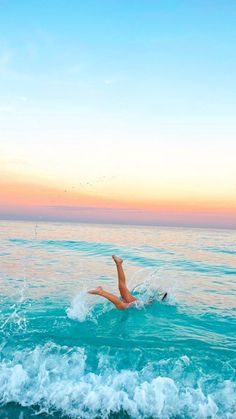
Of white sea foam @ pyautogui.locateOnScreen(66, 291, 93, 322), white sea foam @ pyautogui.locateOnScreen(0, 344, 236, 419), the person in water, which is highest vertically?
the person in water

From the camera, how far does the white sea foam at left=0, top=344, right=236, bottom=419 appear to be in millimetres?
5707

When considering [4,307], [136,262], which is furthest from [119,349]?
[136,262]

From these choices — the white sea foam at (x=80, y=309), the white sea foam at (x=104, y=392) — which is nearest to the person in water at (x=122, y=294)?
the white sea foam at (x=80, y=309)

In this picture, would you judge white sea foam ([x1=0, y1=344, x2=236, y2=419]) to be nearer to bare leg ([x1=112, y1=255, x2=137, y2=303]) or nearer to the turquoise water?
the turquoise water

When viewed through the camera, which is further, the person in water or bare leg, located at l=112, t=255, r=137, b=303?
bare leg, located at l=112, t=255, r=137, b=303

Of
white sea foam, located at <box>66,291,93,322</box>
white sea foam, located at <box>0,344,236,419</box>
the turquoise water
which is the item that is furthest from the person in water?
white sea foam, located at <box>0,344,236,419</box>

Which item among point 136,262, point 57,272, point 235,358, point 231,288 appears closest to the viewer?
point 235,358

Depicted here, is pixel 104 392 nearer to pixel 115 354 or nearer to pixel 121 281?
pixel 115 354

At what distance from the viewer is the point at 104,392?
604 centimetres

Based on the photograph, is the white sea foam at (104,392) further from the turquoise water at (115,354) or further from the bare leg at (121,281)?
the bare leg at (121,281)

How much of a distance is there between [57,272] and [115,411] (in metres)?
10.7

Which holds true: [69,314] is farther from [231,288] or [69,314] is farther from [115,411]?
[231,288]

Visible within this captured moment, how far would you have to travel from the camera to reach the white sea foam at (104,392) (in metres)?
5.71

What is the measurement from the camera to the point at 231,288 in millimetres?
13859
